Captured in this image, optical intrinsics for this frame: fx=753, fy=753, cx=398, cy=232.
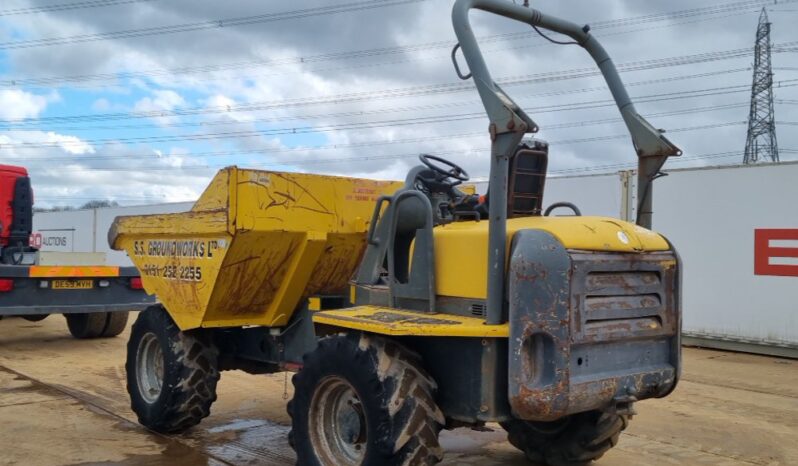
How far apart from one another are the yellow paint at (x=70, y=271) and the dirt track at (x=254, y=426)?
139 cm

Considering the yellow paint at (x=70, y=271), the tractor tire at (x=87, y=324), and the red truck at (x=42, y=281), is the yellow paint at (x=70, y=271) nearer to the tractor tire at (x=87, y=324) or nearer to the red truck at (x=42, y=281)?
the red truck at (x=42, y=281)

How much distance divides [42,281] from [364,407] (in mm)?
8249

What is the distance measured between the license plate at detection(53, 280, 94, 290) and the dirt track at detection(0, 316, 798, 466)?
140 centimetres

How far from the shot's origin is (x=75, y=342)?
11867mm

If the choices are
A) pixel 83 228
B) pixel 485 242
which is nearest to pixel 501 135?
pixel 485 242

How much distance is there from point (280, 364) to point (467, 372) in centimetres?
218

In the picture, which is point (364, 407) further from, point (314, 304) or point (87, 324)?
point (87, 324)

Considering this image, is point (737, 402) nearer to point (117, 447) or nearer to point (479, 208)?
point (479, 208)

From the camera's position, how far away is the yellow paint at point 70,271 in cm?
1068

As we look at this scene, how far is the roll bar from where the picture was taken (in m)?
3.88

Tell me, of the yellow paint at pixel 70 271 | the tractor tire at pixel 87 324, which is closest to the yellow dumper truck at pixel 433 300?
the yellow paint at pixel 70 271

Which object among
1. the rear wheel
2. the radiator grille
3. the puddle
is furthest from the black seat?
the rear wheel

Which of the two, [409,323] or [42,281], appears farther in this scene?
[42,281]

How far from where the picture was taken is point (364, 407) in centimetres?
415
